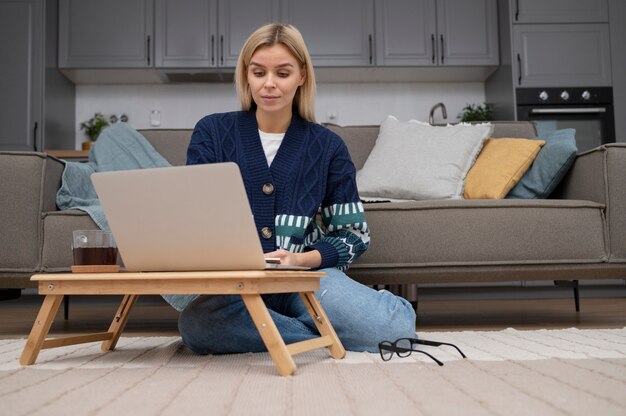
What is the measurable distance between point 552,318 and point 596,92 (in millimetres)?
2138

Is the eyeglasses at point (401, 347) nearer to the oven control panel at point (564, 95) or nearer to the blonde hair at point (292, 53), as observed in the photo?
the blonde hair at point (292, 53)

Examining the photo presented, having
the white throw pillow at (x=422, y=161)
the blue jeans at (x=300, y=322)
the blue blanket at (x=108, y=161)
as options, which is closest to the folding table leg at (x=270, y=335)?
the blue jeans at (x=300, y=322)

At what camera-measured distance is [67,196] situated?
2.10 metres

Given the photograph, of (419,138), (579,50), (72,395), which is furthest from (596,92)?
(72,395)

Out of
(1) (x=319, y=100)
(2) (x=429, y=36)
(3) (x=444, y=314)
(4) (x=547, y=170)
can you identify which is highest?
(2) (x=429, y=36)

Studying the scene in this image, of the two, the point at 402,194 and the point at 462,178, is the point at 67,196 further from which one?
the point at 462,178

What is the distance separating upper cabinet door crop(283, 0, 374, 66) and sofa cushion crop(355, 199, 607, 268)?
7.86 ft

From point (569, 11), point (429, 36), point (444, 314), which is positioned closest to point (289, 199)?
point (444, 314)

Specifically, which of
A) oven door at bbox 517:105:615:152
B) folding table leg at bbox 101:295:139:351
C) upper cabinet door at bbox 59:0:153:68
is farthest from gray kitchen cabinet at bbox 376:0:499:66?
folding table leg at bbox 101:295:139:351

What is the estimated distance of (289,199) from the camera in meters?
1.50

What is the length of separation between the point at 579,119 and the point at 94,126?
297 centimetres

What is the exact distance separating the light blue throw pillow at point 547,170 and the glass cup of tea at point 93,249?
1498mm

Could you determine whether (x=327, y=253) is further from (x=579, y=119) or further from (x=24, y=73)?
(x=24, y=73)

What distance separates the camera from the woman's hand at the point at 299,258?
1279mm
